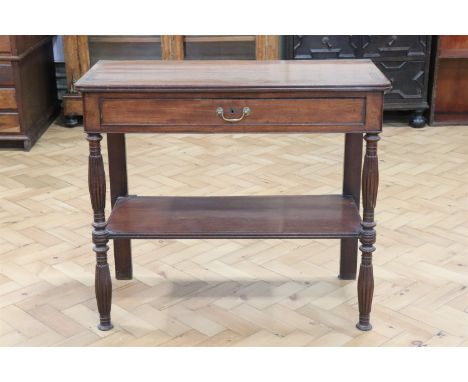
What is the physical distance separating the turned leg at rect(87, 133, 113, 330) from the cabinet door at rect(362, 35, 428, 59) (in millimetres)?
2849

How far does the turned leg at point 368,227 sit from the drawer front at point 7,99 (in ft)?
8.81

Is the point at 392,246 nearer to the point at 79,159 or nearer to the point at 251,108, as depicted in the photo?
the point at 251,108

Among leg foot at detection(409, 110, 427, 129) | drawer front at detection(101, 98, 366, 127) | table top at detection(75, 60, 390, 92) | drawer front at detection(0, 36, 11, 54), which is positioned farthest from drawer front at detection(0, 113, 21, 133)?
leg foot at detection(409, 110, 427, 129)

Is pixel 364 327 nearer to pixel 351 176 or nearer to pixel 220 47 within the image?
pixel 351 176

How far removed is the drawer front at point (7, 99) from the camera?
4.50 m

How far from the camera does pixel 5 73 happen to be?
4461mm

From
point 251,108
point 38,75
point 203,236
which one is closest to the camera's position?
point 251,108

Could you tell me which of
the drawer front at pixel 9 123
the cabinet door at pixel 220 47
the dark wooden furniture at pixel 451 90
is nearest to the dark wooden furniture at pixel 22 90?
the drawer front at pixel 9 123

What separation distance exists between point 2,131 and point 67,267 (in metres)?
1.75

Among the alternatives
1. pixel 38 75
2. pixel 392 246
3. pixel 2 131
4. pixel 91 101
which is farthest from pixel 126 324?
pixel 38 75

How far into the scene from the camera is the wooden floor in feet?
8.66

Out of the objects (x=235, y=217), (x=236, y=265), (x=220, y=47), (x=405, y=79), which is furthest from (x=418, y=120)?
(x=235, y=217)

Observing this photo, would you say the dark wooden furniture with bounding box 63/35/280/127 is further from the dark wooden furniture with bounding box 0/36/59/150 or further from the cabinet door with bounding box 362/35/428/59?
the cabinet door with bounding box 362/35/428/59
